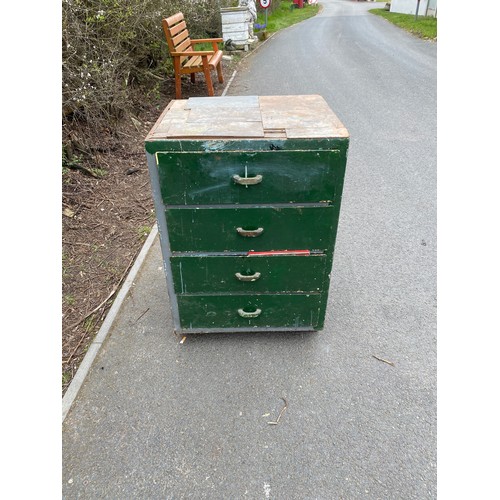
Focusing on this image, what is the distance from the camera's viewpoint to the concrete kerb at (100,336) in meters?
2.22

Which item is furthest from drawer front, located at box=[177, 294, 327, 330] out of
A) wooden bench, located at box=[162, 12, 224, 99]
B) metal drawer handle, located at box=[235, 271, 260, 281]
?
wooden bench, located at box=[162, 12, 224, 99]

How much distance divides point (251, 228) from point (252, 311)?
1.97ft

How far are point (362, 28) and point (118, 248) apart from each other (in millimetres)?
17019

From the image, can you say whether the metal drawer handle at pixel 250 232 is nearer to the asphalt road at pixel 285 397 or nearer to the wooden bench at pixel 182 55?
the asphalt road at pixel 285 397

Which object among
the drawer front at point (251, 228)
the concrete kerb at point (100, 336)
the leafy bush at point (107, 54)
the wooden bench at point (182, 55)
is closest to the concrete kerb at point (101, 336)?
the concrete kerb at point (100, 336)

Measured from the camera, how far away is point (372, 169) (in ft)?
15.8

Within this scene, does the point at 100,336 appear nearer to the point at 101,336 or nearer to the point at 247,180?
the point at 101,336

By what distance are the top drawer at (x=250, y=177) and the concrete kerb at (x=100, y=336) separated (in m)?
1.17

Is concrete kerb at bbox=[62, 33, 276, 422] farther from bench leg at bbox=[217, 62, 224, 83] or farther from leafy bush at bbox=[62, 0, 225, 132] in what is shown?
bench leg at bbox=[217, 62, 224, 83]

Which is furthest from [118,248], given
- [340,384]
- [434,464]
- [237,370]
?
[434,464]

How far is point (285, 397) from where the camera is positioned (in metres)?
2.21

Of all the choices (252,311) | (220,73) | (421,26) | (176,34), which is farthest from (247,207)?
(421,26)

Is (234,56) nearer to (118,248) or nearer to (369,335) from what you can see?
(118,248)

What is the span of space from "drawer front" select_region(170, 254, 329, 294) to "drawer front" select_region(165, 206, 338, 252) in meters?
0.07
